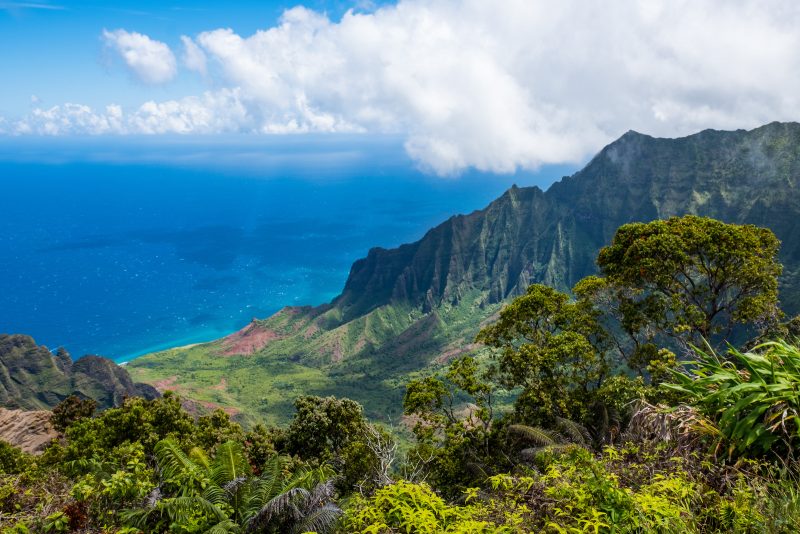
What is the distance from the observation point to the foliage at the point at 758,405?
243 inches

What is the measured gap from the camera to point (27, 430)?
42.2 meters

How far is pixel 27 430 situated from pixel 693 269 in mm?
52267

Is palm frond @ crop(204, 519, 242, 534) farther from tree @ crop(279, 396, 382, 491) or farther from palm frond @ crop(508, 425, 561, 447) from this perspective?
tree @ crop(279, 396, 382, 491)

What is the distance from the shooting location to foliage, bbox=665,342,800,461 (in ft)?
20.2

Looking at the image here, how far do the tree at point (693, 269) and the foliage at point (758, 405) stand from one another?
16.1 m

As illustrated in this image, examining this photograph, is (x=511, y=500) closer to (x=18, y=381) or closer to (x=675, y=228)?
(x=675, y=228)

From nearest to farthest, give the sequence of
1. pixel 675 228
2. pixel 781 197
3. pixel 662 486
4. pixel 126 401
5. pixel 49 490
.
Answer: pixel 662 486
pixel 49 490
pixel 675 228
pixel 126 401
pixel 781 197

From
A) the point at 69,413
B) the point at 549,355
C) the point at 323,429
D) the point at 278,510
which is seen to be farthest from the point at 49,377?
the point at 278,510

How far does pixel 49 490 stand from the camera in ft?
34.2

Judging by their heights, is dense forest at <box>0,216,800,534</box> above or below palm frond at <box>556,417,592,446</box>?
above

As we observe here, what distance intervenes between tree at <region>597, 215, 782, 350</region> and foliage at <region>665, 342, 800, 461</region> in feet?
52.8

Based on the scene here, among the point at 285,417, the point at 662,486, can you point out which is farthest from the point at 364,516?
the point at 285,417

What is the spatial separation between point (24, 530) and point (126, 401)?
21075mm

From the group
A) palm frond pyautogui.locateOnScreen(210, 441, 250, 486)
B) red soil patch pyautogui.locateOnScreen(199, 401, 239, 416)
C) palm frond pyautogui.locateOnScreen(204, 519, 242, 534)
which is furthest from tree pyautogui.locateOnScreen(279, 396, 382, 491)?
red soil patch pyautogui.locateOnScreen(199, 401, 239, 416)
